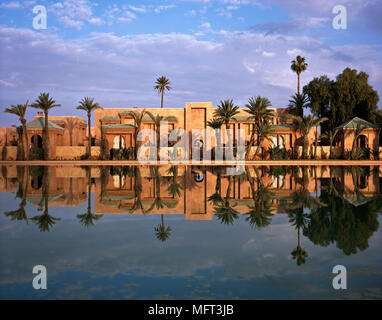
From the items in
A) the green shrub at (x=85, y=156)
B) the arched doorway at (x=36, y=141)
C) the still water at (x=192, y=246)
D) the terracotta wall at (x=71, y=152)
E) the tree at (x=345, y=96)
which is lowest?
the still water at (x=192, y=246)

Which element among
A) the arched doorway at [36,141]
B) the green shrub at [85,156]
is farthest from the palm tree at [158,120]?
the arched doorway at [36,141]

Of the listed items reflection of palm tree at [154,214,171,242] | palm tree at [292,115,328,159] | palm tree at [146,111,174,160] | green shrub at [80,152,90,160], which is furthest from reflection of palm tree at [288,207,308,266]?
green shrub at [80,152,90,160]

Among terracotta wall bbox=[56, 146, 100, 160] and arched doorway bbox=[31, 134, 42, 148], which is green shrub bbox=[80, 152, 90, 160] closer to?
terracotta wall bbox=[56, 146, 100, 160]

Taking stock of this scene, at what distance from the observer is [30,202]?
11773mm

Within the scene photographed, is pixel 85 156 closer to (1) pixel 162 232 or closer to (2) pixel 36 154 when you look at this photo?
(2) pixel 36 154

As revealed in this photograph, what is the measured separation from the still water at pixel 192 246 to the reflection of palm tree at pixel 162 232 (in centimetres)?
2

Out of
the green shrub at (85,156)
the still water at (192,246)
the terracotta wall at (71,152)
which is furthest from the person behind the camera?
the terracotta wall at (71,152)

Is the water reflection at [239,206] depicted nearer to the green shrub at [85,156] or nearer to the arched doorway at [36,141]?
the green shrub at [85,156]

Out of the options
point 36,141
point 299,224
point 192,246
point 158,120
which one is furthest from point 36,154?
point 192,246

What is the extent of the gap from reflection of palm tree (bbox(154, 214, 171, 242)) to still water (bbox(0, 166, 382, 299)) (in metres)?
0.02

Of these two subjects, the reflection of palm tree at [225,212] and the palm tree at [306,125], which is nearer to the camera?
the reflection of palm tree at [225,212]

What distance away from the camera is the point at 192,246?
21.8 feet

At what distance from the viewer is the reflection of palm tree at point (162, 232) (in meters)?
7.20
